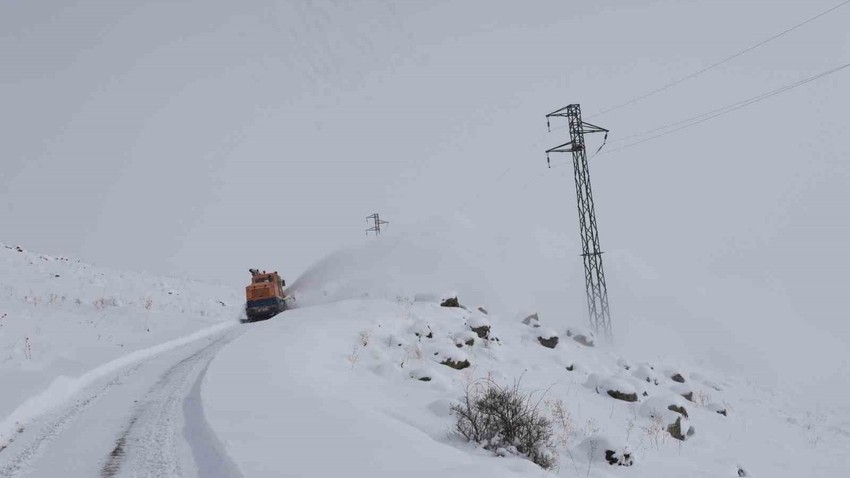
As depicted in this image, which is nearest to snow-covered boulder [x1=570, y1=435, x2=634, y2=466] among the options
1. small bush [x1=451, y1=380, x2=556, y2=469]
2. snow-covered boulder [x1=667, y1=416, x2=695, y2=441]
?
small bush [x1=451, y1=380, x2=556, y2=469]

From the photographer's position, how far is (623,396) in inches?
436

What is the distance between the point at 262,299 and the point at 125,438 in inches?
868

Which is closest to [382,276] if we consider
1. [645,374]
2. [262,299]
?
[262,299]

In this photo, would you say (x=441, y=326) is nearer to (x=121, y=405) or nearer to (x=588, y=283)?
(x=121, y=405)

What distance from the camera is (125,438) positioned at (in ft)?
19.6

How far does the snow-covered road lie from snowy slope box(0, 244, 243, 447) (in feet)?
1.98

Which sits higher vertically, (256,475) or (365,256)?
(365,256)

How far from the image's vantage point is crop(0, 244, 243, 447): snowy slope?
913cm

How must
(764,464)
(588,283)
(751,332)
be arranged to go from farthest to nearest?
(751,332) < (588,283) < (764,464)

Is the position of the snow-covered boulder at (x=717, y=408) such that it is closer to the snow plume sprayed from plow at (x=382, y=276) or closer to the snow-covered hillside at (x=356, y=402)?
the snow-covered hillside at (x=356, y=402)

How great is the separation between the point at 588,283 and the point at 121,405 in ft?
72.1

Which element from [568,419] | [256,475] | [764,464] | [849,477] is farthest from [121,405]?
[849,477]

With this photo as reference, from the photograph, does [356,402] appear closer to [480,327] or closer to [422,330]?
[422,330]

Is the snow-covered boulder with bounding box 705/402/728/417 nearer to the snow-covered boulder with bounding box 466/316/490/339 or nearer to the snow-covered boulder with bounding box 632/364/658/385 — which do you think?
the snow-covered boulder with bounding box 632/364/658/385
